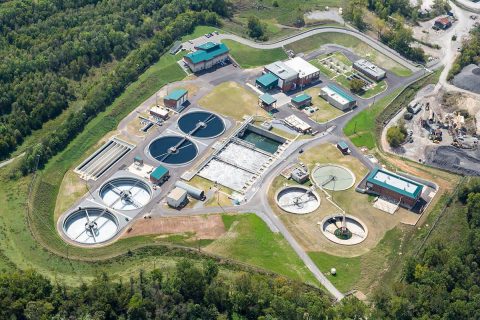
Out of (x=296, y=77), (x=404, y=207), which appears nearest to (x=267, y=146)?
(x=296, y=77)

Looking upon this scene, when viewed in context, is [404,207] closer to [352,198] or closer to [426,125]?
[352,198]

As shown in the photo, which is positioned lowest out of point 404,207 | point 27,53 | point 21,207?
point 404,207

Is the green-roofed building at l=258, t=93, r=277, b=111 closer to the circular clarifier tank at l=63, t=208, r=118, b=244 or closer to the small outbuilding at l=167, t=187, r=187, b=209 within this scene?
the small outbuilding at l=167, t=187, r=187, b=209

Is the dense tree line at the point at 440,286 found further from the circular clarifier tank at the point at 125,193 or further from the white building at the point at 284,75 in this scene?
the white building at the point at 284,75

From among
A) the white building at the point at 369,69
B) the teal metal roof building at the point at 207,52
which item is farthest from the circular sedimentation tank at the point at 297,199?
the white building at the point at 369,69

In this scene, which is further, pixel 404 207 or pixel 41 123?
pixel 41 123

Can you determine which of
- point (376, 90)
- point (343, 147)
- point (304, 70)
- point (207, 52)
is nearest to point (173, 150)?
point (343, 147)

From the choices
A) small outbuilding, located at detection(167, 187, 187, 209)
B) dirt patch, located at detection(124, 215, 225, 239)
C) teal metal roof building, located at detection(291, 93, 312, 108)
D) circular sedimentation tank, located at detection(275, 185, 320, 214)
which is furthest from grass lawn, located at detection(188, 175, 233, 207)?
teal metal roof building, located at detection(291, 93, 312, 108)
